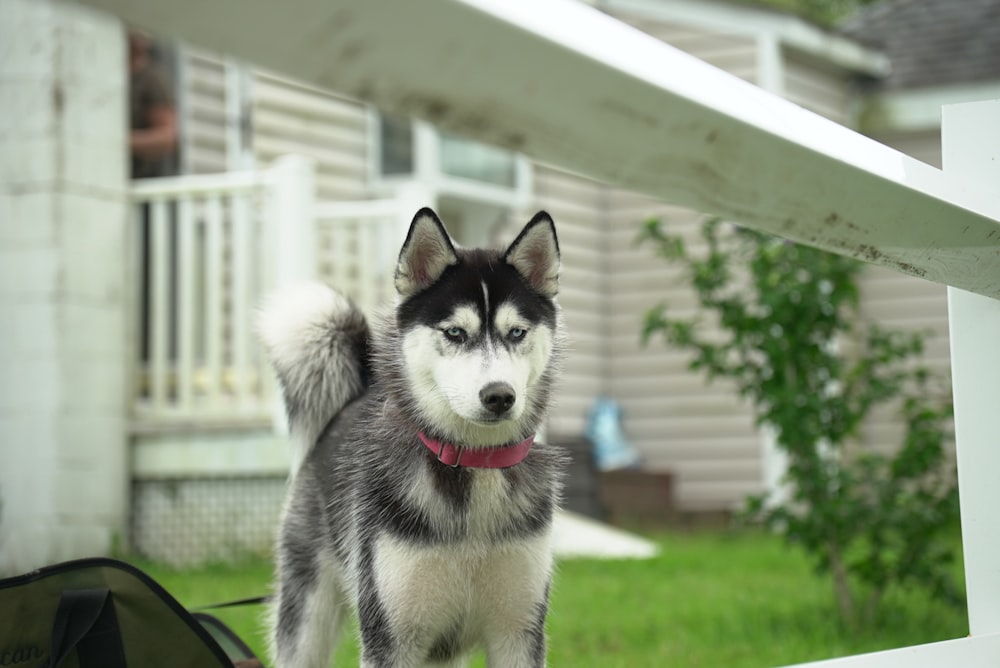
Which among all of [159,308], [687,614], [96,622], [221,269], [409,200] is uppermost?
[409,200]

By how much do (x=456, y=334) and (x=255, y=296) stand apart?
15.5 feet

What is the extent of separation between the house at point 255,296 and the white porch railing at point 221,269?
3cm

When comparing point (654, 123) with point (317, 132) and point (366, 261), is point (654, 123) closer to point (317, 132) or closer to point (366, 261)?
point (366, 261)

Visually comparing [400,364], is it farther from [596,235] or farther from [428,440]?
[596,235]

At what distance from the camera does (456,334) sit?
2207 mm

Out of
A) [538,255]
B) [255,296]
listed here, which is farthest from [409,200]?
[538,255]

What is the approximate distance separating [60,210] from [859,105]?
318 inches

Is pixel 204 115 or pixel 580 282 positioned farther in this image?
pixel 580 282

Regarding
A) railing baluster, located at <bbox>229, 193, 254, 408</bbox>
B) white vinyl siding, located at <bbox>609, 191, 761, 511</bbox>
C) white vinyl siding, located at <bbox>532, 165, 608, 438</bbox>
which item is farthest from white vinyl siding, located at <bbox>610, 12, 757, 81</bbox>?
railing baluster, located at <bbox>229, 193, 254, 408</bbox>

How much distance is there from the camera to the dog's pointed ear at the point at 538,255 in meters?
2.29

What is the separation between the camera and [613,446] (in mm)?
10227

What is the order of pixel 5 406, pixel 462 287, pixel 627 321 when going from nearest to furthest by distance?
pixel 462 287 → pixel 5 406 → pixel 627 321

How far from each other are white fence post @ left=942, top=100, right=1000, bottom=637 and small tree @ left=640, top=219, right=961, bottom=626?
307 cm

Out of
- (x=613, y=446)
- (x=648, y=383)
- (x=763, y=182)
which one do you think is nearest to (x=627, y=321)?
(x=648, y=383)
